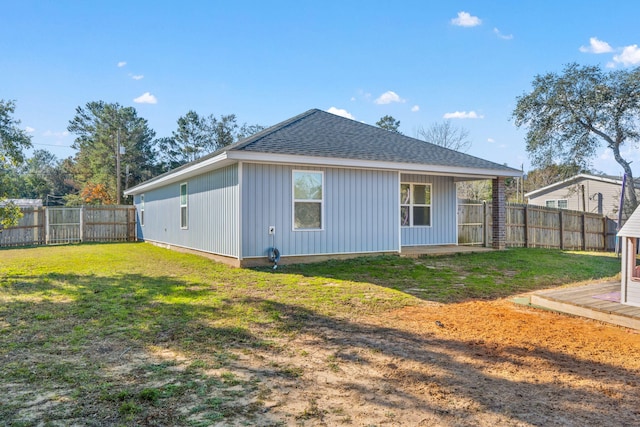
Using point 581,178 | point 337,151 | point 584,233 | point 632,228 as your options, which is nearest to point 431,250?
point 337,151

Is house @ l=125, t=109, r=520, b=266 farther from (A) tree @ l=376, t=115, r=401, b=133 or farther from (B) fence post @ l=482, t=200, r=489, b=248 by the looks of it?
(A) tree @ l=376, t=115, r=401, b=133

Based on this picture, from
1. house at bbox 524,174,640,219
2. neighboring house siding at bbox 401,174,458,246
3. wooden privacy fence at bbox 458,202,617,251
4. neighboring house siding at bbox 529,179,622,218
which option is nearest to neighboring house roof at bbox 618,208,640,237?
neighboring house siding at bbox 401,174,458,246

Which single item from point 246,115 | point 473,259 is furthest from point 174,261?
point 246,115

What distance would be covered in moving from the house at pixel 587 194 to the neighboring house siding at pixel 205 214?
1908 centimetres

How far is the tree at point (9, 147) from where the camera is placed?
26.1 feet

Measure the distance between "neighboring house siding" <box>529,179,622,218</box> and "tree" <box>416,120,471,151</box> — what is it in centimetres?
961

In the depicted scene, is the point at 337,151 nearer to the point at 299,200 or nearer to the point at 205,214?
the point at 299,200

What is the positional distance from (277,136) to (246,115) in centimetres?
3260

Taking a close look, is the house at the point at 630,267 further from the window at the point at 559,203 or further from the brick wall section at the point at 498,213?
the window at the point at 559,203

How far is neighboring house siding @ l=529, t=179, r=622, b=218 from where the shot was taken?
2159cm

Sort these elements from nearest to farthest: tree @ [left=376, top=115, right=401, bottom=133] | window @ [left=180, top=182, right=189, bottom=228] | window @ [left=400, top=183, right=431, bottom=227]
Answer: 1. window @ [left=400, top=183, right=431, bottom=227]
2. window @ [left=180, top=182, right=189, bottom=228]
3. tree @ [left=376, top=115, right=401, bottom=133]

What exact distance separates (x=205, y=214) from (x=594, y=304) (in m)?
9.01

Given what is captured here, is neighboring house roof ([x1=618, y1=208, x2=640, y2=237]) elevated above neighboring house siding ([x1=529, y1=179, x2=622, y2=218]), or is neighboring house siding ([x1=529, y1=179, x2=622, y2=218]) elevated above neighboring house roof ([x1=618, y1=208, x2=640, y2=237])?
neighboring house siding ([x1=529, y1=179, x2=622, y2=218])

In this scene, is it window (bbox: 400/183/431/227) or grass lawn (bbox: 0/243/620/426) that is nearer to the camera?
grass lawn (bbox: 0/243/620/426)
